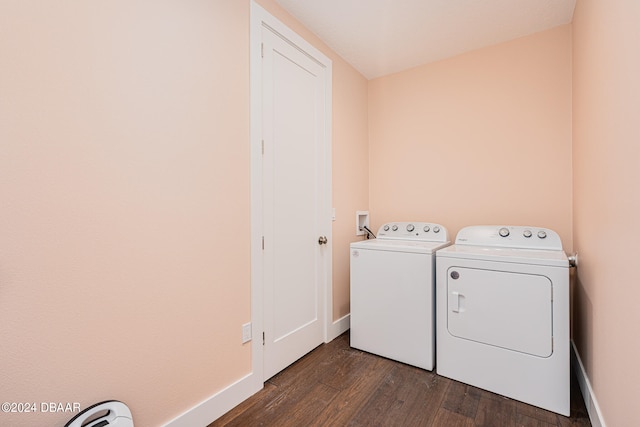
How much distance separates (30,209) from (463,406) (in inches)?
86.0

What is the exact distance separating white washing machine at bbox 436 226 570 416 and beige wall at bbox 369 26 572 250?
386mm

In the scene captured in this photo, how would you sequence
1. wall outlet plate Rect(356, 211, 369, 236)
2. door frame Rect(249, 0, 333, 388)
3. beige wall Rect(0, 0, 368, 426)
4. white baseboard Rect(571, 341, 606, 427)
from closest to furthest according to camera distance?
beige wall Rect(0, 0, 368, 426) < white baseboard Rect(571, 341, 606, 427) < door frame Rect(249, 0, 333, 388) < wall outlet plate Rect(356, 211, 369, 236)

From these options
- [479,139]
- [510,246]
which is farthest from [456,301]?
[479,139]

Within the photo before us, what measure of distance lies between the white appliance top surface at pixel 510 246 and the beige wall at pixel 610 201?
0.16 metres

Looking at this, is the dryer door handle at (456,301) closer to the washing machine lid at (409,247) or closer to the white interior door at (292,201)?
the washing machine lid at (409,247)

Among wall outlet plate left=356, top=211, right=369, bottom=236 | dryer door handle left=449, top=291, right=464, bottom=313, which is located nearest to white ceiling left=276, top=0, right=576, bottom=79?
wall outlet plate left=356, top=211, right=369, bottom=236

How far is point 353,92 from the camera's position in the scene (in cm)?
275

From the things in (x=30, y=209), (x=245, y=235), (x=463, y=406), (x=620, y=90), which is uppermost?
(x=620, y=90)

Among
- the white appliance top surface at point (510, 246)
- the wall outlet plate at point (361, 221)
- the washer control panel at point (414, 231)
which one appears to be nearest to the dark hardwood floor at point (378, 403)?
the white appliance top surface at point (510, 246)

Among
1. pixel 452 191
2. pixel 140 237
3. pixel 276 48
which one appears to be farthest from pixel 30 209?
pixel 452 191

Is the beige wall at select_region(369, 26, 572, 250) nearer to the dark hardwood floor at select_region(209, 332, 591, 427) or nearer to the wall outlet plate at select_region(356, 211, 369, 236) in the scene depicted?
the wall outlet plate at select_region(356, 211, 369, 236)

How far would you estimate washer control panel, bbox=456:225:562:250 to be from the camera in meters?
1.96

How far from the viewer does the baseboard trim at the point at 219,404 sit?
137 cm

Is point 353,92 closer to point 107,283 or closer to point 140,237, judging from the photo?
point 140,237
